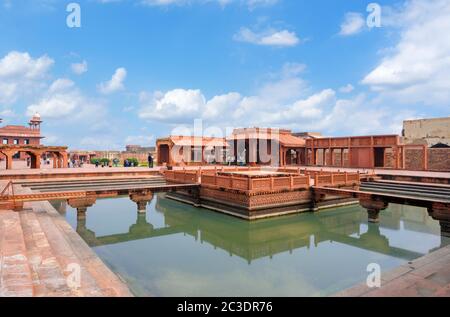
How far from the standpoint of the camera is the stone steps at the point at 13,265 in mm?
4574

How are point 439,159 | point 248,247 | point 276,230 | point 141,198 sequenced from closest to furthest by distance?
point 248,247
point 276,230
point 141,198
point 439,159

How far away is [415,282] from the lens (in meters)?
5.39

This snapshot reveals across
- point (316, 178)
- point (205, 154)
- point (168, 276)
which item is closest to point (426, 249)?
point (316, 178)

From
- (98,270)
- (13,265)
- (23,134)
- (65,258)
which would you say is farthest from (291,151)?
(23,134)

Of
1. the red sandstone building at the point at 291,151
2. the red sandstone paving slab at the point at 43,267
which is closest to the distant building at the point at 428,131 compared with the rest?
the red sandstone building at the point at 291,151

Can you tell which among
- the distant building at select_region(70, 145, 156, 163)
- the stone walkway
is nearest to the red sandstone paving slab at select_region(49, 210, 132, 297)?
the stone walkway

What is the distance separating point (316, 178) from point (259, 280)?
9713 mm

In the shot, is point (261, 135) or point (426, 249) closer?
point (426, 249)

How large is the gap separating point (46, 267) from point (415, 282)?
270 inches

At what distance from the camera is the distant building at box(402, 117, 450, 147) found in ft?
104

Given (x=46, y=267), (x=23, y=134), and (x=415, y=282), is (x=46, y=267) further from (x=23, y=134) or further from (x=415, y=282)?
(x=23, y=134)

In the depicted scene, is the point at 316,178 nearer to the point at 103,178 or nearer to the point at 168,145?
the point at 103,178

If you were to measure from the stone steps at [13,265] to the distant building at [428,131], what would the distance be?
36.5 metres

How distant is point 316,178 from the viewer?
16.7 meters
